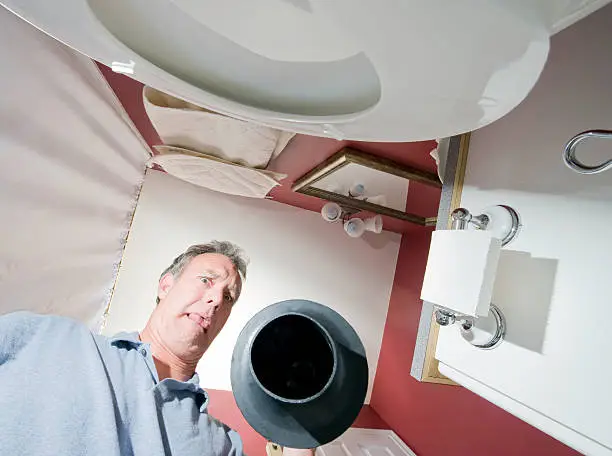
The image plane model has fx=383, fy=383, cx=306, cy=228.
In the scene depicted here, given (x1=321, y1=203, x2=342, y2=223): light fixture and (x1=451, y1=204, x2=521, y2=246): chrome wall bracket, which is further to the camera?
(x1=321, y1=203, x2=342, y2=223): light fixture

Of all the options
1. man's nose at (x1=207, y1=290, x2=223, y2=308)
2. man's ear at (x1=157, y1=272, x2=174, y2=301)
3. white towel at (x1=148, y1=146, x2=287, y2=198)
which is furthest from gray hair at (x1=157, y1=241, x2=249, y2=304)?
white towel at (x1=148, y1=146, x2=287, y2=198)

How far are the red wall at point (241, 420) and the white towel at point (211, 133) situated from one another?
1.17 meters

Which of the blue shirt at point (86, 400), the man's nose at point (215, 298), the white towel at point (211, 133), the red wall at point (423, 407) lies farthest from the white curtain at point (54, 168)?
the red wall at point (423, 407)

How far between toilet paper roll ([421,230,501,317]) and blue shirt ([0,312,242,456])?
0.66 metres

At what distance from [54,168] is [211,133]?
513 millimetres

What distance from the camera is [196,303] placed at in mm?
1243

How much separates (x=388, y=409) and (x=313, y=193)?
4.85 ft

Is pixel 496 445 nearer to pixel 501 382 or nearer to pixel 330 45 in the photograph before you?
pixel 501 382

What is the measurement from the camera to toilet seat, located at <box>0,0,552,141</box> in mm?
292

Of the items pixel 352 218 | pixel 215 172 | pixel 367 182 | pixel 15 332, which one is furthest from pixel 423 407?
pixel 15 332

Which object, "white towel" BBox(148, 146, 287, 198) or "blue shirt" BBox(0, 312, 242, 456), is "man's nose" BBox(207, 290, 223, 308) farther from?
"white towel" BBox(148, 146, 287, 198)

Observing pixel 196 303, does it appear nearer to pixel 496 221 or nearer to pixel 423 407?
pixel 496 221

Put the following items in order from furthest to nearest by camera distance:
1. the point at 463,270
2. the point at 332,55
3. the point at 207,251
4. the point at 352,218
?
the point at 352,218
the point at 207,251
the point at 463,270
the point at 332,55

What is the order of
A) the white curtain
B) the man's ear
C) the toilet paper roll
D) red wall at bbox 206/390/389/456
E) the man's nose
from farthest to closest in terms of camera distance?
red wall at bbox 206/390/389/456, the man's ear, the man's nose, the white curtain, the toilet paper roll
